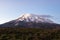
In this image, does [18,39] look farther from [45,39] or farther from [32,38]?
[45,39]

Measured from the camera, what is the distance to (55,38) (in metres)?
22.8

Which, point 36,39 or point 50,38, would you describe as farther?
point 50,38

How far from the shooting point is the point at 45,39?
21.0m

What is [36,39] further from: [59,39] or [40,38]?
[59,39]

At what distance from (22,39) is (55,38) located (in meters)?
4.24

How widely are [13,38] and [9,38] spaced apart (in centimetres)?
58

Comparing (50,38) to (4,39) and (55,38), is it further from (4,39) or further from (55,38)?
(4,39)

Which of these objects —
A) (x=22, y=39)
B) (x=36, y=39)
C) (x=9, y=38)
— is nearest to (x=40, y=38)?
(x=36, y=39)

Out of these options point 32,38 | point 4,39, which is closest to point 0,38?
point 4,39

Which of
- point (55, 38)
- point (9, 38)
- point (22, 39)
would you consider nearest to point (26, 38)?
point (22, 39)

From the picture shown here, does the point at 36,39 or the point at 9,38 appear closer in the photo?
the point at 36,39

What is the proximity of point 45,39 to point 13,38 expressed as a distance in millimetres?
4036

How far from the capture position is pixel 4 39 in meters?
21.8

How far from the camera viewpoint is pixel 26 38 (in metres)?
22.1
